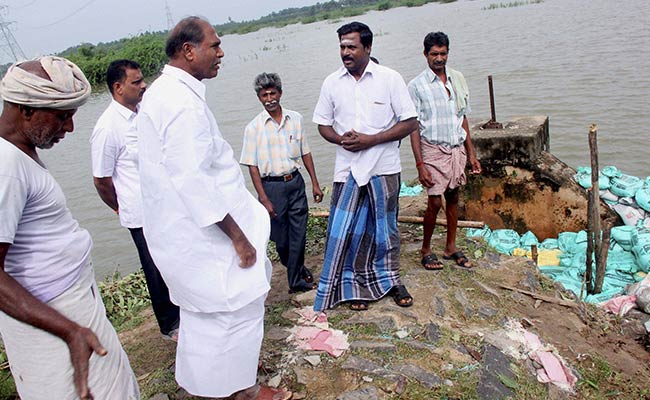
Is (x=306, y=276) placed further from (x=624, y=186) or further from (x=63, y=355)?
(x=624, y=186)

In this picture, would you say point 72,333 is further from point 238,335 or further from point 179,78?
point 179,78

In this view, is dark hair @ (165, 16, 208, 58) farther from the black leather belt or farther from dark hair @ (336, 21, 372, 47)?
the black leather belt

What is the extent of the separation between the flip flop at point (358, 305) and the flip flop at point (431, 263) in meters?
0.74

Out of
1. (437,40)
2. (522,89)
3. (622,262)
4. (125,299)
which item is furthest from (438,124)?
(522,89)

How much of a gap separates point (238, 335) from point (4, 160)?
3.80 feet

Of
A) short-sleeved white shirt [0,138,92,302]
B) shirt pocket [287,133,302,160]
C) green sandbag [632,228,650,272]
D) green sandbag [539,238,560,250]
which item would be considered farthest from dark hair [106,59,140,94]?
green sandbag [632,228,650,272]

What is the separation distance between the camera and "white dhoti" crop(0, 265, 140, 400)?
1604 mm

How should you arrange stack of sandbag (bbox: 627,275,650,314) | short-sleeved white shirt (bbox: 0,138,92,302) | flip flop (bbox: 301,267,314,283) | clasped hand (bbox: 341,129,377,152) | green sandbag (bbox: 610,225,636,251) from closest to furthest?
short-sleeved white shirt (bbox: 0,138,92,302) → clasped hand (bbox: 341,129,377,152) → stack of sandbag (bbox: 627,275,650,314) → flip flop (bbox: 301,267,314,283) → green sandbag (bbox: 610,225,636,251)

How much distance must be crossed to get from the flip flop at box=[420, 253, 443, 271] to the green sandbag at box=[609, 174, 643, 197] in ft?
10.5

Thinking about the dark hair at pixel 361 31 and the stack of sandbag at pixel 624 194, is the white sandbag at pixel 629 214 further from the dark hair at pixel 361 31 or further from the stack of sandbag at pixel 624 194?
the dark hair at pixel 361 31

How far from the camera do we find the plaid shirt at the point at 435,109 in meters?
3.63

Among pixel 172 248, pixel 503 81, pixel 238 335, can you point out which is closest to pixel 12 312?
pixel 172 248

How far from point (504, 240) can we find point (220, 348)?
4.22 meters

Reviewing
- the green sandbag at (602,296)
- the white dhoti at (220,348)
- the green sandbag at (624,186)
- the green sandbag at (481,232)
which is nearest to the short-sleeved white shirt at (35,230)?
the white dhoti at (220,348)
